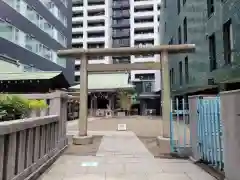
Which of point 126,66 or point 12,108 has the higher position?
point 126,66

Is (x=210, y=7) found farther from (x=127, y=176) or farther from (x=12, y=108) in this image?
(x=12, y=108)

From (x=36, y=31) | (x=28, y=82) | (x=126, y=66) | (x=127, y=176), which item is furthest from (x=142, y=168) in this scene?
(x=36, y=31)

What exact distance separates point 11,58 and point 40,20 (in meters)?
7.57

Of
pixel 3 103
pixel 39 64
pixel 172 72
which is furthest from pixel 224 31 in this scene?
pixel 39 64

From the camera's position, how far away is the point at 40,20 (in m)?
25.4

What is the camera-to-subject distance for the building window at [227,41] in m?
12.1

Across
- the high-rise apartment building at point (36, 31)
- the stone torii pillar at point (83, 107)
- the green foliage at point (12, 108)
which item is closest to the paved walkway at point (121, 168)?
the green foliage at point (12, 108)

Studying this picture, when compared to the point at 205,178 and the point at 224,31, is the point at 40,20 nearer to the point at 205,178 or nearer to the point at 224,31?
the point at 224,31

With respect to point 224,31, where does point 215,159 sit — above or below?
below

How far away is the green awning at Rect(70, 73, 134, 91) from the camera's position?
25398mm

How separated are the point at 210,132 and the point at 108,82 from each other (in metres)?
22.5

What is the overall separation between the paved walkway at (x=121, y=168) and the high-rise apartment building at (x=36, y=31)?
14.8 metres

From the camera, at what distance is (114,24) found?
60719 mm

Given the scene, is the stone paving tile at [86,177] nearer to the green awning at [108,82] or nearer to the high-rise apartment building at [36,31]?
the high-rise apartment building at [36,31]
